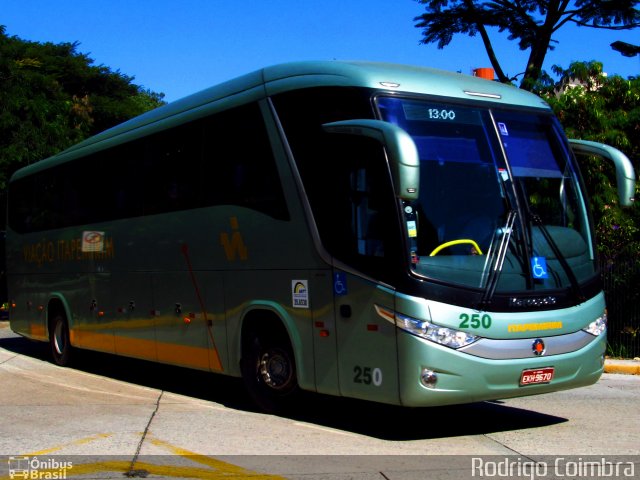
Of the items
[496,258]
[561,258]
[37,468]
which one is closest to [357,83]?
[496,258]

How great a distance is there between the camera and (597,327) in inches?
319

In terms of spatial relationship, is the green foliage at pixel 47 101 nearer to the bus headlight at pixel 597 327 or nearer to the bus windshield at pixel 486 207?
the bus windshield at pixel 486 207

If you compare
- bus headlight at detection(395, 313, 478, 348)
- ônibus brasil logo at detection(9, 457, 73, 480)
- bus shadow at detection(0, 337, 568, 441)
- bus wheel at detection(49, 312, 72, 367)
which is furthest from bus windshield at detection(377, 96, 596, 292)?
bus wheel at detection(49, 312, 72, 367)

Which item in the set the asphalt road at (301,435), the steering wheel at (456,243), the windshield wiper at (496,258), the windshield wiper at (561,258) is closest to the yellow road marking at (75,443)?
the asphalt road at (301,435)

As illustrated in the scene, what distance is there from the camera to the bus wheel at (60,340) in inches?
569

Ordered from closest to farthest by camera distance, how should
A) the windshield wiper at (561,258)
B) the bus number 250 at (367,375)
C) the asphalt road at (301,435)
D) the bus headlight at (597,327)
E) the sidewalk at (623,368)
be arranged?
the asphalt road at (301,435) < the bus number 250 at (367,375) < the windshield wiper at (561,258) < the bus headlight at (597,327) < the sidewalk at (623,368)

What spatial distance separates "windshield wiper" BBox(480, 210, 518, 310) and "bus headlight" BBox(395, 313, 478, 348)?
0.33 metres

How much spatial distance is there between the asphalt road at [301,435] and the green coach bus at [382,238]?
19.5 inches

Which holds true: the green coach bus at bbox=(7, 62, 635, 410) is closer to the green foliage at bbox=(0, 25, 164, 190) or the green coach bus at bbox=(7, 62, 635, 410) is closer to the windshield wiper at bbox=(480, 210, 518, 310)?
the windshield wiper at bbox=(480, 210, 518, 310)

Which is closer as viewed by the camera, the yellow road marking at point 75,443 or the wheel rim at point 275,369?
the yellow road marking at point 75,443

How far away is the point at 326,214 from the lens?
791cm

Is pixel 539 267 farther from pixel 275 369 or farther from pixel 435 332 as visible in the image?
pixel 275 369

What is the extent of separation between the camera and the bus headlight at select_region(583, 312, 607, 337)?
7996 millimetres

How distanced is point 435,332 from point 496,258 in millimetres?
923
